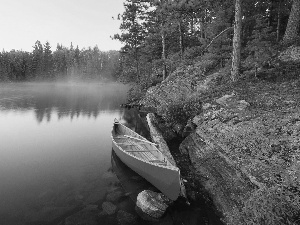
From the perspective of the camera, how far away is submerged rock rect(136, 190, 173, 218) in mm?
8922

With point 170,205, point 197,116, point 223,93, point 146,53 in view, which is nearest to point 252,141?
point 170,205

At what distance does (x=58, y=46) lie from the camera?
6565 inches

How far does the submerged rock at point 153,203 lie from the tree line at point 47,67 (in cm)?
8515

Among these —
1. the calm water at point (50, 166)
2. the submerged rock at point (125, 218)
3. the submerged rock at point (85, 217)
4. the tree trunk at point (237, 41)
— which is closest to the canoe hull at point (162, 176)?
the submerged rock at point (125, 218)

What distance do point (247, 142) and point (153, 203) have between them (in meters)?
4.63

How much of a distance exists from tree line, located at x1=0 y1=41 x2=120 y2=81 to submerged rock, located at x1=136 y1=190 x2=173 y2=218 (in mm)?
85151

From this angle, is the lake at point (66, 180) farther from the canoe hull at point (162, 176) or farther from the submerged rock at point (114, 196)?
the canoe hull at point (162, 176)

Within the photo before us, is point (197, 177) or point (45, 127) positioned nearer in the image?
point (197, 177)

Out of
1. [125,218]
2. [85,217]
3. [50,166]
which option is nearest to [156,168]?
[125,218]

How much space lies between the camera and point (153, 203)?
9.12 metres

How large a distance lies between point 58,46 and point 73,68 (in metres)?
60.3

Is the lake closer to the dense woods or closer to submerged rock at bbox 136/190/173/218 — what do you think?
submerged rock at bbox 136/190/173/218

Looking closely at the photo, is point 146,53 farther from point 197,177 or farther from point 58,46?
point 58,46

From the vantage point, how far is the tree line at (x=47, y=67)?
99.4 metres
